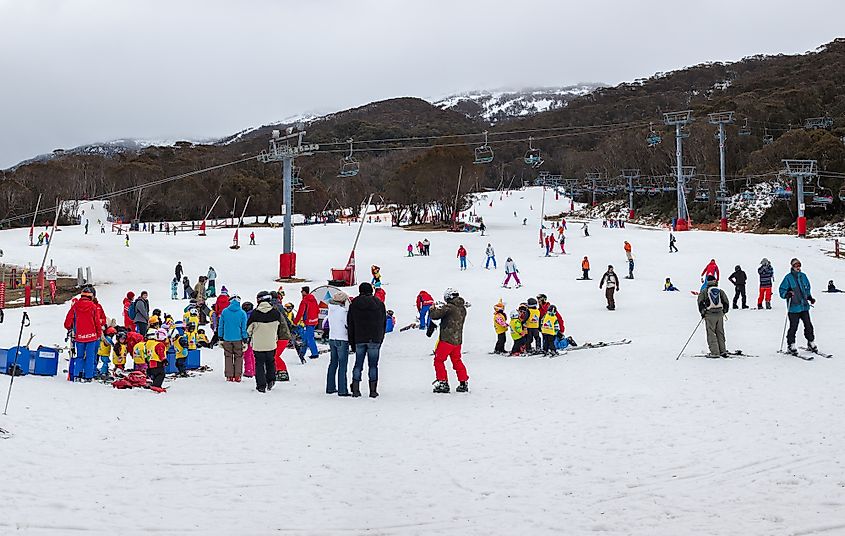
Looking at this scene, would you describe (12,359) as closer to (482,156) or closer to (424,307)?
(424,307)

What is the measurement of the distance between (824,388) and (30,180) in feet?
301

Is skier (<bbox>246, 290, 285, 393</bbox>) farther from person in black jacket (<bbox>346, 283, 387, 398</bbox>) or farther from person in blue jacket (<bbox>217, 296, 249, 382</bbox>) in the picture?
person in black jacket (<bbox>346, 283, 387, 398</bbox>)

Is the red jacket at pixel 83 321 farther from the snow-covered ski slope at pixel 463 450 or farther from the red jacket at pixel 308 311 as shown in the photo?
the red jacket at pixel 308 311

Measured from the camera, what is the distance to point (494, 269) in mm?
39844

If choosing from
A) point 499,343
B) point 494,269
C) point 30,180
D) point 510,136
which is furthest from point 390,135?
point 499,343

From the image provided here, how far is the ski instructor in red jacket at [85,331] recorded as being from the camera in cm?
1166

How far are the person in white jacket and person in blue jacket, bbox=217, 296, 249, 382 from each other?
1.80m

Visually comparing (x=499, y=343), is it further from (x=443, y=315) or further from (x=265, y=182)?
(x=265, y=182)

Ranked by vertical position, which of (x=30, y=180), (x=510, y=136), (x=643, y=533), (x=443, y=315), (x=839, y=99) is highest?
(x=510, y=136)

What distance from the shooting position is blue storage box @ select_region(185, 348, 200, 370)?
1382cm

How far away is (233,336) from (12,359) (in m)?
3.40

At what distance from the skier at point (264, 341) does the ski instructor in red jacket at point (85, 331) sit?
99.3 inches

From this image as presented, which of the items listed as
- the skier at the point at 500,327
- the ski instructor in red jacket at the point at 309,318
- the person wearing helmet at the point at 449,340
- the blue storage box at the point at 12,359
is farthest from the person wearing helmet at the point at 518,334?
the blue storage box at the point at 12,359

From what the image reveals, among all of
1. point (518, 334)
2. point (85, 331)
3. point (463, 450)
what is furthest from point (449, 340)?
point (85, 331)
